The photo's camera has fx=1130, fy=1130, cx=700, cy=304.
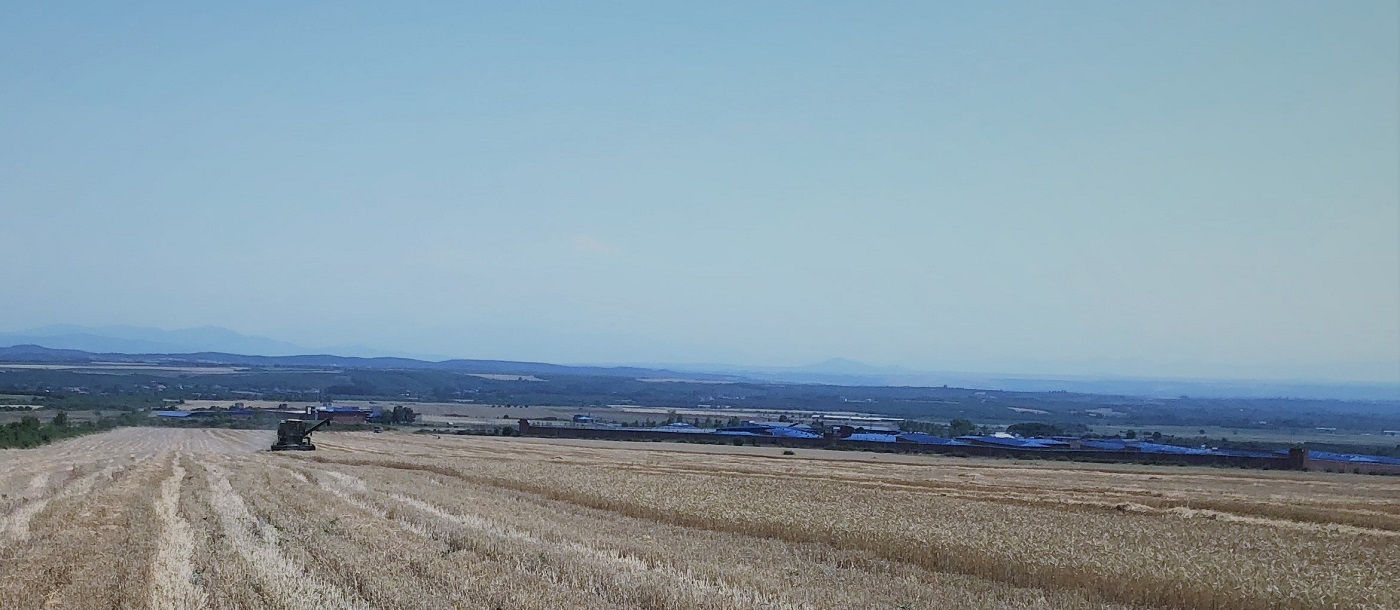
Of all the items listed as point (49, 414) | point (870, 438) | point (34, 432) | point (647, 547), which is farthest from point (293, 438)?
point (49, 414)

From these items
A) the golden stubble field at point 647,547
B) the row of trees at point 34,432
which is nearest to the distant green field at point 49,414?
the row of trees at point 34,432

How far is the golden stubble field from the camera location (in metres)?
12.9

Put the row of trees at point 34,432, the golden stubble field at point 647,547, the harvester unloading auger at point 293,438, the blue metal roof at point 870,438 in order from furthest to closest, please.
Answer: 1. the blue metal roof at point 870,438
2. the row of trees at point 34,432
3. the harvester unloading auger at point 293,438
4. the golden stubble field at point 647,547

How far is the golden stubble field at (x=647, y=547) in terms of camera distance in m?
12.9

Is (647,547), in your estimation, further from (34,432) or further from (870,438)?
(870,438)

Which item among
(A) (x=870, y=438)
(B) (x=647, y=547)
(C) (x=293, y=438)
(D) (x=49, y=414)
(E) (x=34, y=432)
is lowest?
(D) (x=49, y=414)

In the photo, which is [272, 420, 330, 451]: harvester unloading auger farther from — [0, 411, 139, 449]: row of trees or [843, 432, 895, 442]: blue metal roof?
[843, 432, 895, 442]: blue metal roof

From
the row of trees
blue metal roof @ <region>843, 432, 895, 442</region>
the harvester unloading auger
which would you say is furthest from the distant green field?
blue metal roof @ <region>843, 432, 895, 442</region>

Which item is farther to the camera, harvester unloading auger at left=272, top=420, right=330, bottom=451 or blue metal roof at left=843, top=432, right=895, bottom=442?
blue metal roof at left=843, top=432, right=895, bottom=442

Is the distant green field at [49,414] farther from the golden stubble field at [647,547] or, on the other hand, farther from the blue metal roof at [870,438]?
the golden stubble field at [647,547]

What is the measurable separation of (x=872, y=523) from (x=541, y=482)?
12.9 meters

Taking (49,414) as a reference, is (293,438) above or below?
above

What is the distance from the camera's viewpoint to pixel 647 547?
16859mm

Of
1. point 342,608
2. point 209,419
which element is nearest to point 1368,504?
point 342,608
